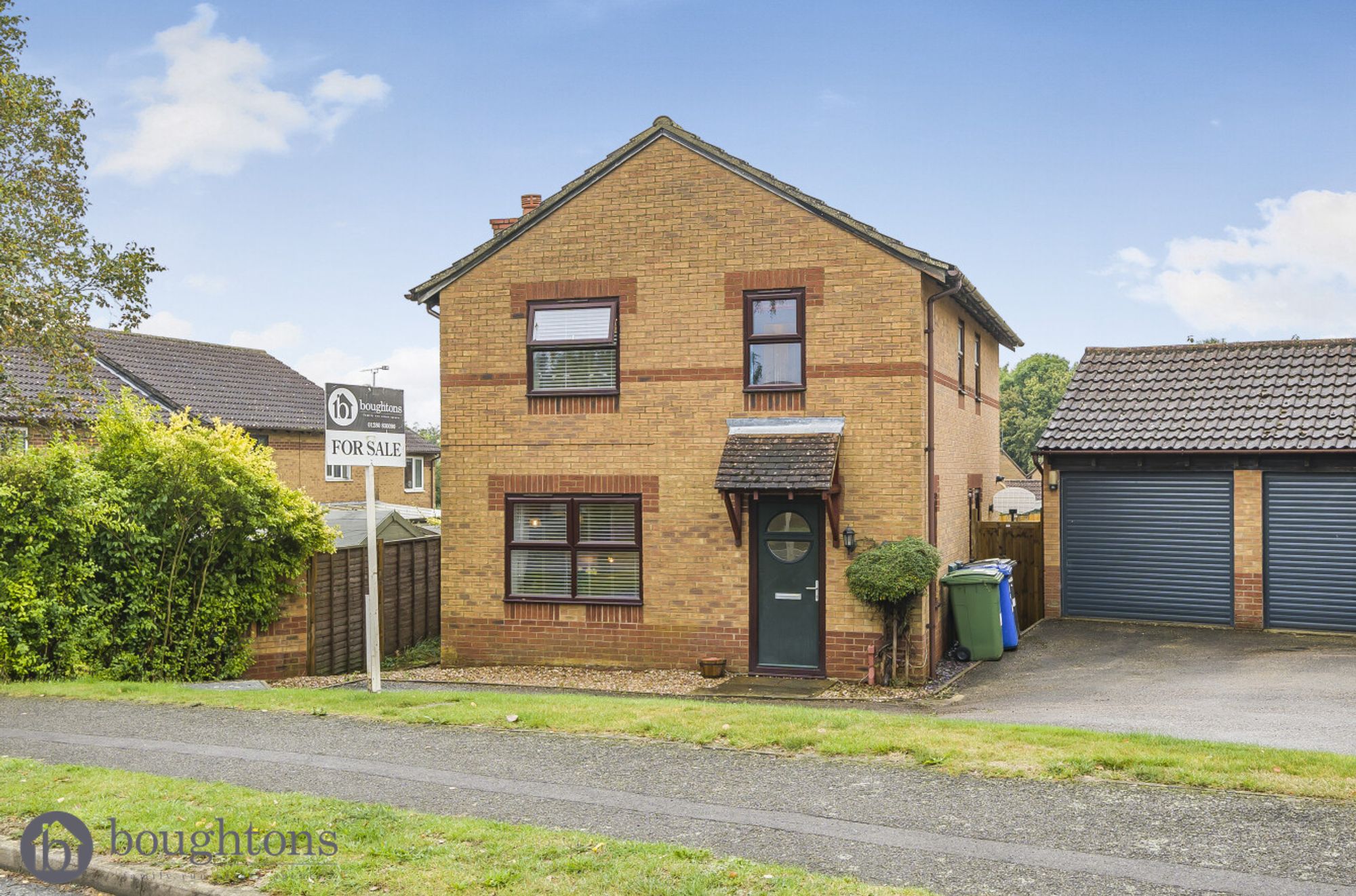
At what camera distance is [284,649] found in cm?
1469

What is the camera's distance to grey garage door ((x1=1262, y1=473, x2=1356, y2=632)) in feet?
56.0

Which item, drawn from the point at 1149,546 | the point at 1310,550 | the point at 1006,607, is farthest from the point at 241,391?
the point at 1310,550

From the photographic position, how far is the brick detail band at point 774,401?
49.5ft

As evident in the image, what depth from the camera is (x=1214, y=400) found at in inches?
740

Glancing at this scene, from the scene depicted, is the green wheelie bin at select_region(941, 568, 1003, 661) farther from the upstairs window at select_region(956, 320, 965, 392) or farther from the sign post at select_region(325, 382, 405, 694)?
the sign post at select_region(325, 382, 405, 694)

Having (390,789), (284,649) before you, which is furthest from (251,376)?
(390,789)

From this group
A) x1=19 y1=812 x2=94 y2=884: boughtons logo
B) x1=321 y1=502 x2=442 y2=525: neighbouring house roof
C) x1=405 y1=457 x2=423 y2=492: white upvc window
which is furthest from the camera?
x1=405 y1=457 x2=423 y2=492: white upvc window

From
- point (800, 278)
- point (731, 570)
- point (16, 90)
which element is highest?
point (16, 90)

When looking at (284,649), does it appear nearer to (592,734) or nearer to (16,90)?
(592,734)

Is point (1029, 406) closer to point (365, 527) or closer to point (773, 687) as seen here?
point (365, 527)

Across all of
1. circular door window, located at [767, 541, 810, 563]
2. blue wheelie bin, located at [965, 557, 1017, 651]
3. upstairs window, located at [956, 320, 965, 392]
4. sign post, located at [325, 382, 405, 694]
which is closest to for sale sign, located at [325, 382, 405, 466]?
sign post, located at [325, 382, 405, 694]

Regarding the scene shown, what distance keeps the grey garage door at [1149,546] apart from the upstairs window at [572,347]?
28.1 feet

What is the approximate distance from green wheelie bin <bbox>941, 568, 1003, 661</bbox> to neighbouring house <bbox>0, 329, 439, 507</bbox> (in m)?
→ 17.5

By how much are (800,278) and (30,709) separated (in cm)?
Result: 1032
